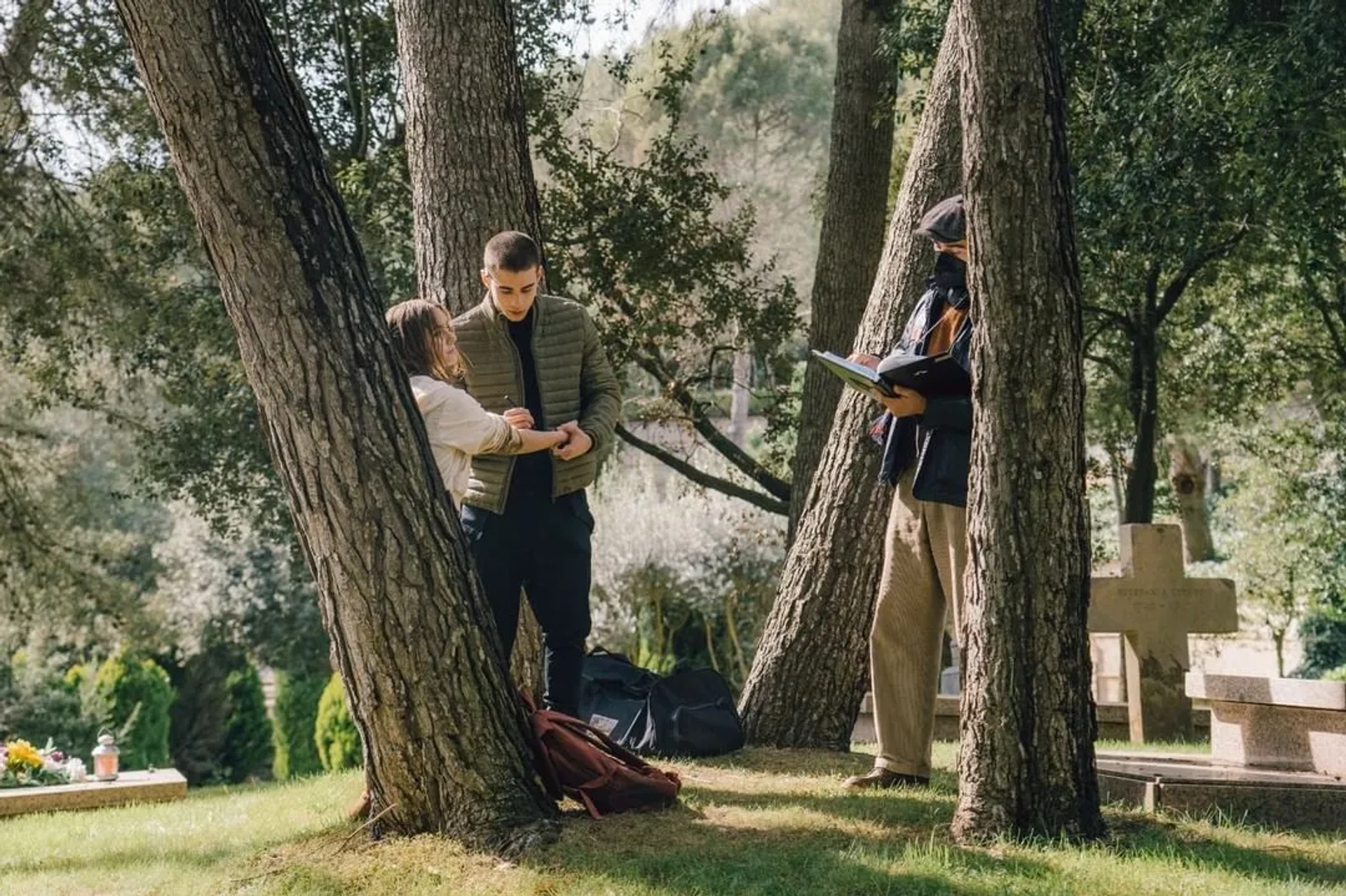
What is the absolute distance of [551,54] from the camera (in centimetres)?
1238

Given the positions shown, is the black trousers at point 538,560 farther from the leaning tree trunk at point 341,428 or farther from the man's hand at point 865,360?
the man's hand at point 865,360

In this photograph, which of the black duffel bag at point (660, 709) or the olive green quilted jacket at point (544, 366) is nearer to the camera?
the olive green quilted jacket at point (544, 366)

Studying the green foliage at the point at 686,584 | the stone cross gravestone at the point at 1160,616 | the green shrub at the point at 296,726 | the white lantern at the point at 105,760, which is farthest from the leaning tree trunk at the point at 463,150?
the green shrub at the point at 296,726

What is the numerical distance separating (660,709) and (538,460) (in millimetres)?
1372

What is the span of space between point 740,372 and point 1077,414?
35.4ft

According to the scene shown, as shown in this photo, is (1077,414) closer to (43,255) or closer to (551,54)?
(551,54)

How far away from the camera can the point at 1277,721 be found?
620 cm

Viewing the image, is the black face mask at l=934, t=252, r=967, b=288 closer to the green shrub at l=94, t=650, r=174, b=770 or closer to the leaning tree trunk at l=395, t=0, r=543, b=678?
the leaning tree trunk at l=395, t=0, r=543, b=678

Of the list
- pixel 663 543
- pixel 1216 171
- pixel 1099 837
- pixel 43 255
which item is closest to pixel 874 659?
pixel 1099 837

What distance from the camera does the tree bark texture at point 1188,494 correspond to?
58.6 ft

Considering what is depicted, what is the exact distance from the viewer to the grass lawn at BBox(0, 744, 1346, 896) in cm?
376

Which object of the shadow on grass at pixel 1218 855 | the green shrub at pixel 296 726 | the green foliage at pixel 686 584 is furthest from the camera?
the green shrub at pixel 296 726

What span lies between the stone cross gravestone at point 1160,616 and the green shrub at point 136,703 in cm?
1374

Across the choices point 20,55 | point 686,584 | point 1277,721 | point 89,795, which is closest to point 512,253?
point 1277,721
